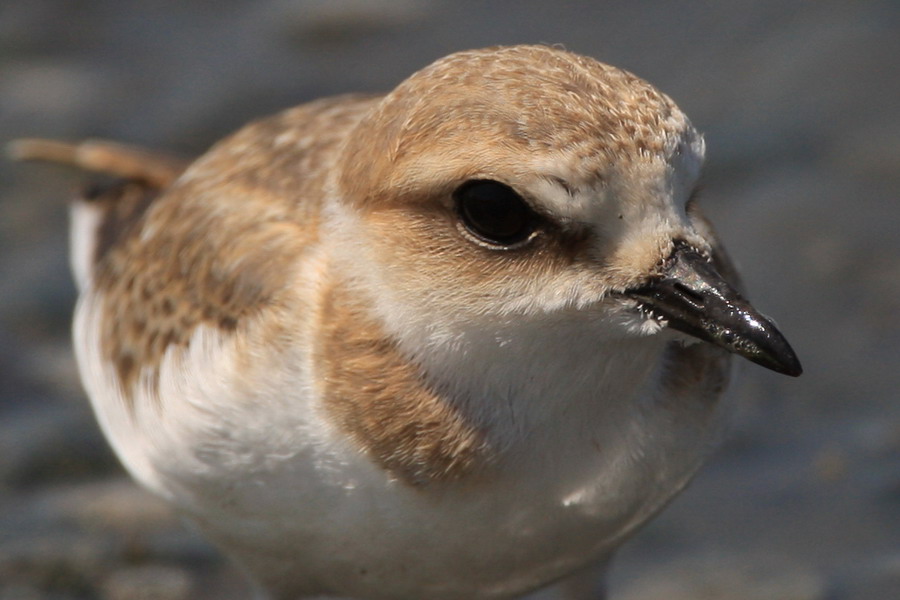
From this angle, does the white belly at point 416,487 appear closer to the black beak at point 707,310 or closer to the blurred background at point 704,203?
the black beak at point 707,310

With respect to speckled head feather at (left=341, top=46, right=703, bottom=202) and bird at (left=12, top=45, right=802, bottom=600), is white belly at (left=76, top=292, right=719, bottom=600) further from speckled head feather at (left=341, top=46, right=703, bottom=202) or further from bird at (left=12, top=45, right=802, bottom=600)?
speckled head feather at (left=341, top=46, right=703, bottom=202)

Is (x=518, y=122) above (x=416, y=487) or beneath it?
above

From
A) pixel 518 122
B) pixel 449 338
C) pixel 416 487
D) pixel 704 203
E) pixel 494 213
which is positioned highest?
pixel 704 203

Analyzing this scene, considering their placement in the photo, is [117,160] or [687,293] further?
[117,160]

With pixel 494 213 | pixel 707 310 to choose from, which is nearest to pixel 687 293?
pixel 707 310

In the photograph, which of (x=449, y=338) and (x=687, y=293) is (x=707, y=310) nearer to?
(x=687, y=293)

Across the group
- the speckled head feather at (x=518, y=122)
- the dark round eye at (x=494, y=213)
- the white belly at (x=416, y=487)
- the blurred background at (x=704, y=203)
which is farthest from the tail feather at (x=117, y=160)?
the dark round eye at (x=494, y=213)

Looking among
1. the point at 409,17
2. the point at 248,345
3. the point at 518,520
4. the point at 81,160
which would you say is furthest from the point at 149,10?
the point at 518,520

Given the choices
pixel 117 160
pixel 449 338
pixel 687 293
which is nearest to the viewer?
pixel 687 293
